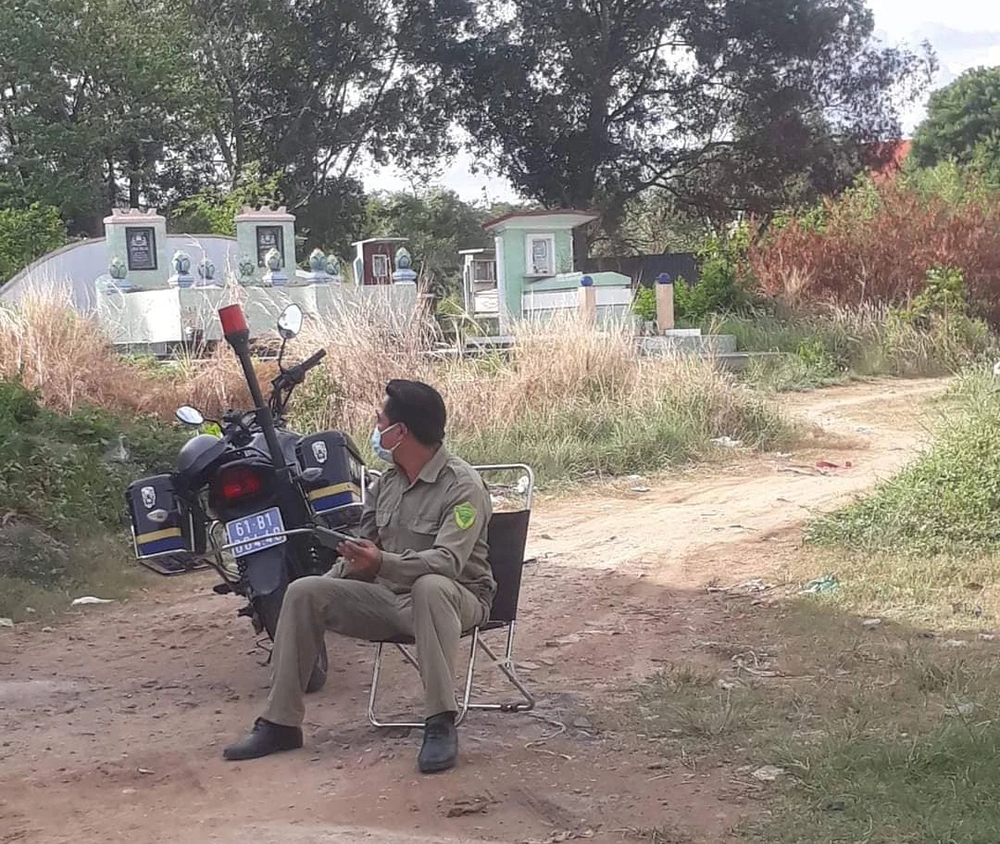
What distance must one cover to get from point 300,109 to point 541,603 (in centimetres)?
2588

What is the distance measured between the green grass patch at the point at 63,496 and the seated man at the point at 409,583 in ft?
9.10

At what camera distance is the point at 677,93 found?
1208 inches

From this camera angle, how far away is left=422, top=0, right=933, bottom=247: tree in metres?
30.1

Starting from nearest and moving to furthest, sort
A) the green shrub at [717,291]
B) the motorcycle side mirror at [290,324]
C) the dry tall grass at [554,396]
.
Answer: the motorcycle side mirror at [290,324] → the dry tall grass at [554,396] → the green shrub at [717,291]

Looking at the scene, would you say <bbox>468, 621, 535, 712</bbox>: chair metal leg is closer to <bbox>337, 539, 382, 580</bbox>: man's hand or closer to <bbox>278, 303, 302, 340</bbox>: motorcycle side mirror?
<bbox>337, 539, 382, 580</bbox>: man's hand

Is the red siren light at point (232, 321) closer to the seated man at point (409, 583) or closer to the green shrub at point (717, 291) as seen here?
the seated man at point (409, 583)

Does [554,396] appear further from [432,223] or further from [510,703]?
[432,223]

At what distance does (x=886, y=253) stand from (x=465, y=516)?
15826mm

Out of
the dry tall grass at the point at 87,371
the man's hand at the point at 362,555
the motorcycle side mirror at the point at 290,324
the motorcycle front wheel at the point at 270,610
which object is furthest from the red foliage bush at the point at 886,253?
the man's hand at the point at 362,555

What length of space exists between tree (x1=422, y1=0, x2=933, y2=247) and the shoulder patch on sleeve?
26.8 metres

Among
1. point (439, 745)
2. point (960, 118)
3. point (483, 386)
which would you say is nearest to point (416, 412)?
point (439, 745)

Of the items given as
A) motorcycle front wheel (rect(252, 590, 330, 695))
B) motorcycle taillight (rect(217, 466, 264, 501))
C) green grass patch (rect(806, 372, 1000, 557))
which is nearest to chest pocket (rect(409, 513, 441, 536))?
motorcycle front wheel (rect(252, 590, 330, 695))

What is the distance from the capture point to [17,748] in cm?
431

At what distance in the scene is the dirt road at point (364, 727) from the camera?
355cm
